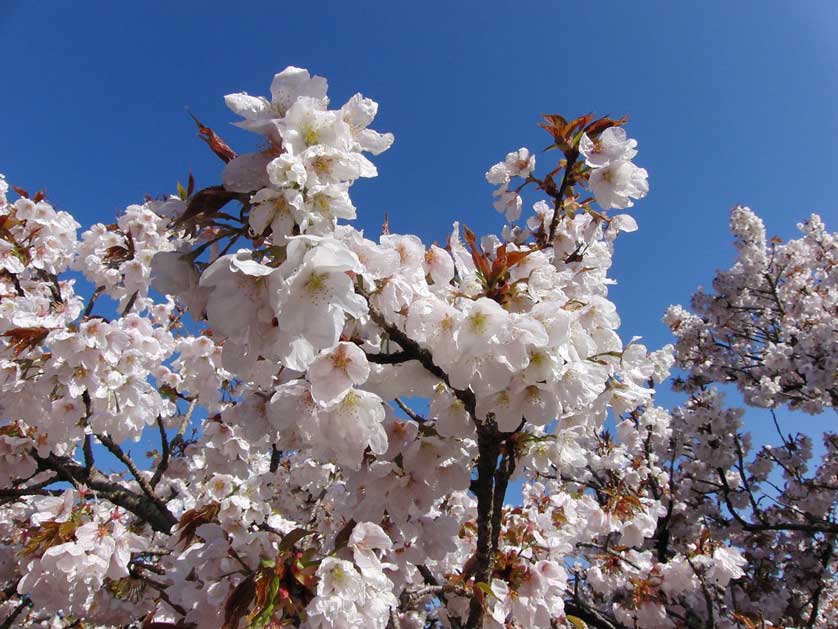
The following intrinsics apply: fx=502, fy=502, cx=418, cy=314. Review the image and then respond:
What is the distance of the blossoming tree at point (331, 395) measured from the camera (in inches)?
55.5

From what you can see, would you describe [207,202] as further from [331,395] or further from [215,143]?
[331,395]

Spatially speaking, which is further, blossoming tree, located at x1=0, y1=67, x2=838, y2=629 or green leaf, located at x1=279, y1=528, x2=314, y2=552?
green leaf, located at x1=279, y1=528, x2=314, y2=552

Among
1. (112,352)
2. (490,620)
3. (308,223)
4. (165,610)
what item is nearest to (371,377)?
(308,223)

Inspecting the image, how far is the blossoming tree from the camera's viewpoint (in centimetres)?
141

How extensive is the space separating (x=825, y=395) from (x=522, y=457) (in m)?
9.39

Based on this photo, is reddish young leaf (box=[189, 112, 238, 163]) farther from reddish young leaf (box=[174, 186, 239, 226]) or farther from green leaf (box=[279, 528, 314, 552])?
green leaf (box=[279, 528, 314, 552])

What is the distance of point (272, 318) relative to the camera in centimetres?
136

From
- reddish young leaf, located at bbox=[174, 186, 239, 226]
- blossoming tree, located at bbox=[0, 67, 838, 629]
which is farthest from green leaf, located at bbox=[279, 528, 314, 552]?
reddish young leaf, located at bbox=[174, 186, 239, 226]

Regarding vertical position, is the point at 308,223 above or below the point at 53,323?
below

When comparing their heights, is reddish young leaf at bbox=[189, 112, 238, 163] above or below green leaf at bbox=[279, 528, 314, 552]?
above

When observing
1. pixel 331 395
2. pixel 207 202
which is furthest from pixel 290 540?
pixel 207 202

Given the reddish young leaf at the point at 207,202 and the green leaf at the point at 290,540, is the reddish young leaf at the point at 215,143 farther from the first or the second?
the green leaf at the point at 290,540

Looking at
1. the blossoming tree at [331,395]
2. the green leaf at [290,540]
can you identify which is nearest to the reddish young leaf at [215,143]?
the blossoming tree at [331,395]

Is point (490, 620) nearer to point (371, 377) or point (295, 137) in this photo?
point (371, 377)
